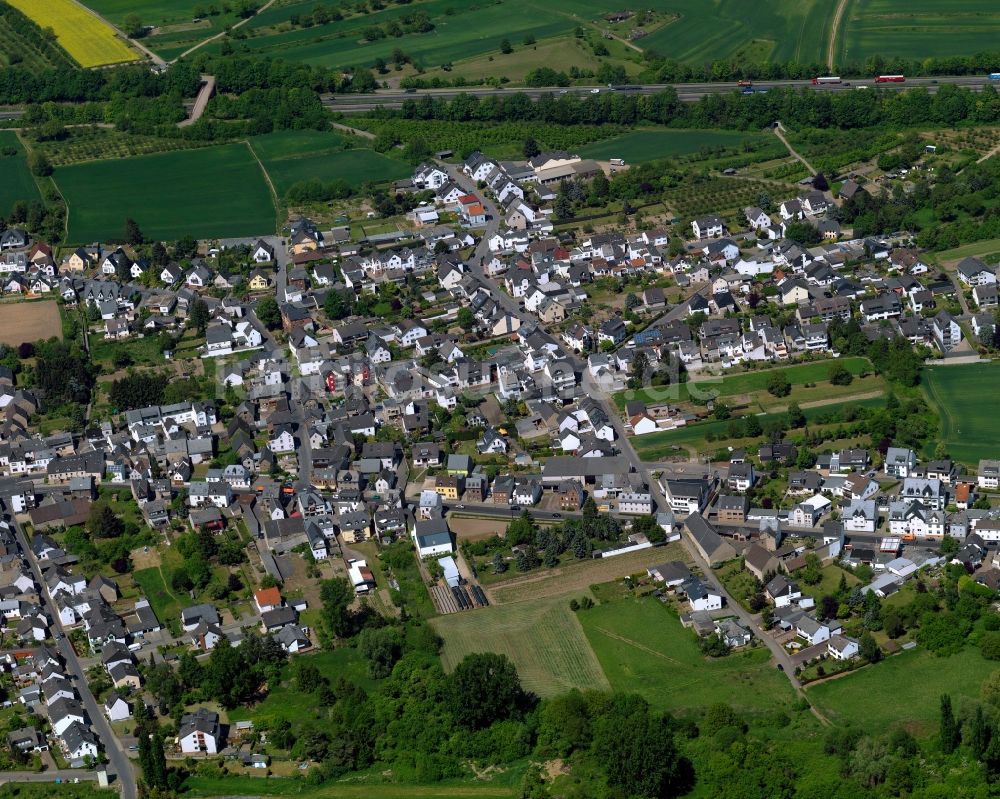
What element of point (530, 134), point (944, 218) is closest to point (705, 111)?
point (530, 134)

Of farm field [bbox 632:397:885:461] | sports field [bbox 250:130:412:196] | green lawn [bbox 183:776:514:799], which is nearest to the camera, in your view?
green lawn [bbox 183:776:514:799]

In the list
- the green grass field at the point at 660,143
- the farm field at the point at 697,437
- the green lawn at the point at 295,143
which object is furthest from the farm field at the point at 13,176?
the farm field at the point at 697,437

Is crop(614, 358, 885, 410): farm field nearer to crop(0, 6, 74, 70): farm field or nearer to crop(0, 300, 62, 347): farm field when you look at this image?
crop(0, 300, 62, 347): farm field

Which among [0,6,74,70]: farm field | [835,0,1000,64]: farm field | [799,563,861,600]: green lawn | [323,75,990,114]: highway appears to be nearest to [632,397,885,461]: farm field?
[799,563,861,600]: green lawn

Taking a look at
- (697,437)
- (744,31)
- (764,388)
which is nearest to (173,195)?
(764,388)

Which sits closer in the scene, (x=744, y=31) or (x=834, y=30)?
(x=834, y=30)

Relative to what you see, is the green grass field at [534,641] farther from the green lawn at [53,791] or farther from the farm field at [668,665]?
the green lawn at [53,791]

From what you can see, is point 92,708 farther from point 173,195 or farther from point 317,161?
point 317,161
